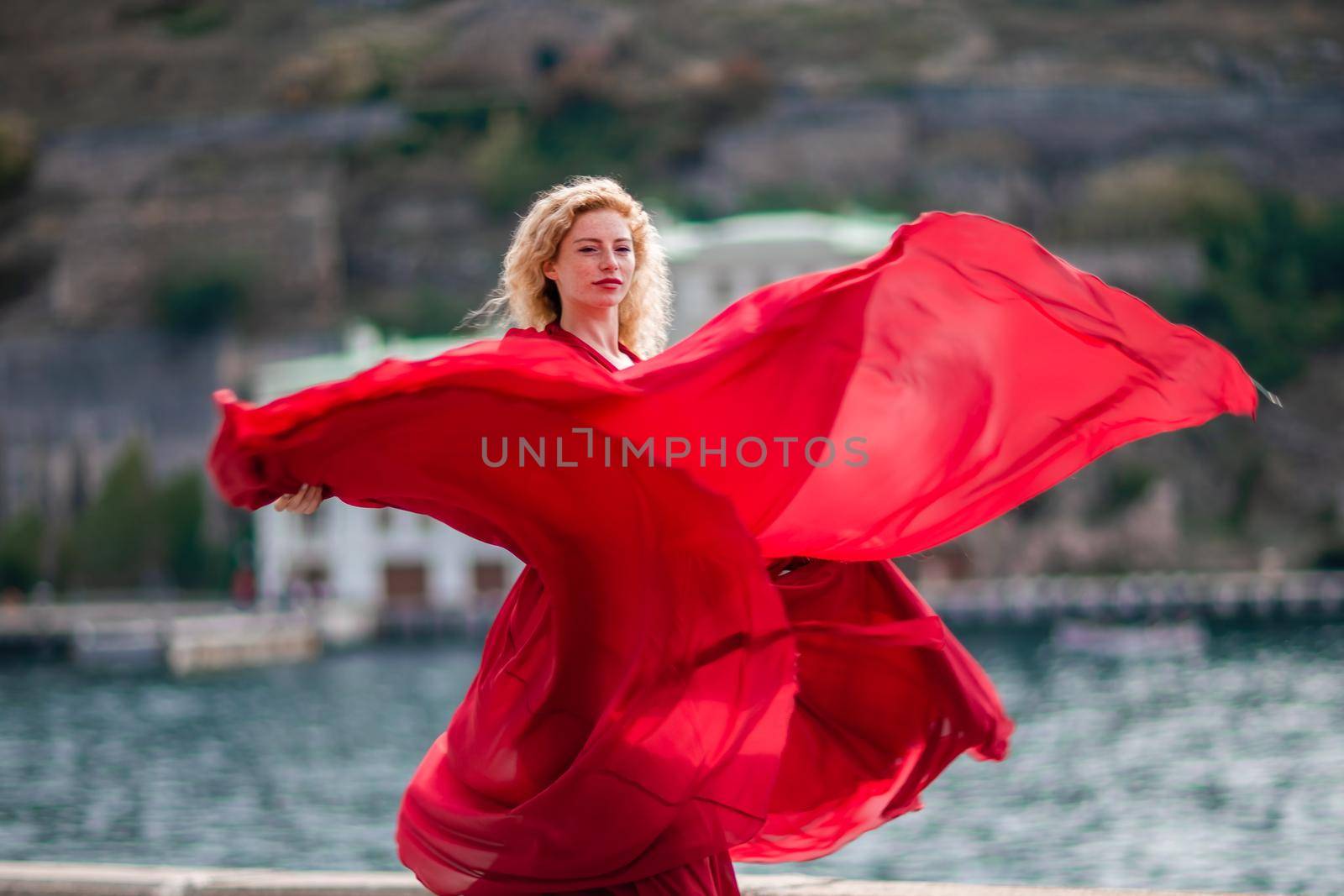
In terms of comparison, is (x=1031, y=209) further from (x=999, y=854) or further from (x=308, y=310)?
(x=999, y=854)

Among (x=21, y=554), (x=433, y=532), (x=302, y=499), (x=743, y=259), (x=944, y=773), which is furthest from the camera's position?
(x=743, y=259)

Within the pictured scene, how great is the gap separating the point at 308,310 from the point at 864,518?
5727cm

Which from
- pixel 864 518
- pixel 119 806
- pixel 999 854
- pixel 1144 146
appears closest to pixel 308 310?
pixel 1144 146

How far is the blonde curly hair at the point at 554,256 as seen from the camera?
381 cm

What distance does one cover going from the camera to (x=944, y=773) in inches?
968

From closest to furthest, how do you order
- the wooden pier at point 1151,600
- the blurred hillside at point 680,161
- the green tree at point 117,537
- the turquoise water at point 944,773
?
the turquoise water at point 944,773 → the wooden pier at point 1151,600 → the green tree at point 117,537 → the blurred hillside at point 680,161

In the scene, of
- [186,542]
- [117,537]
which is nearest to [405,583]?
[186,542]

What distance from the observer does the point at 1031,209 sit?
2473 inches

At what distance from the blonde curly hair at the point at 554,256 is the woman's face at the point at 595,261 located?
17 millimetres

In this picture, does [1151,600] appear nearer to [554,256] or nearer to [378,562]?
[378,562]

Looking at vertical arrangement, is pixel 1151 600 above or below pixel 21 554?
below

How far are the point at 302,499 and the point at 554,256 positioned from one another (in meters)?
0.75

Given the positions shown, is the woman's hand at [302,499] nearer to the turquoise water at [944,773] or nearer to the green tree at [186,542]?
the turquoise water at [944,773]

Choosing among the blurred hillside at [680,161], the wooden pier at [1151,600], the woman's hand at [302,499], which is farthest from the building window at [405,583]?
the woman's hand at [302,499]
